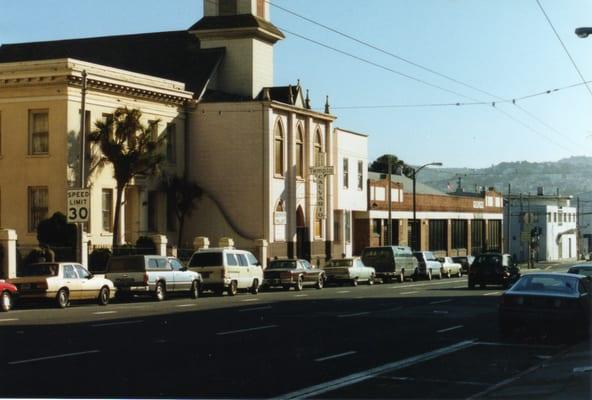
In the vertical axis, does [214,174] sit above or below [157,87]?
below

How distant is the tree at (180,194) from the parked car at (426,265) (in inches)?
608

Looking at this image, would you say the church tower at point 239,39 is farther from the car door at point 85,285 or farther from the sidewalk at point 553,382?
the sidewalk at point 553,382

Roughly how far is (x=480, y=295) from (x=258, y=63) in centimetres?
2605

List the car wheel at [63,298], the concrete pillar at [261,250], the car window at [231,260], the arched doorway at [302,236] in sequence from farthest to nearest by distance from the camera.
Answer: the arched doorway at [302,236]
the concrete pillar at [261,250]
the car window at [231,260]
the car wheel at [63,298]

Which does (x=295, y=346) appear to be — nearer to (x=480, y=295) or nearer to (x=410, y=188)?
(x=480, y=295)

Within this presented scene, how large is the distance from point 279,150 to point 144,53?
11451 millimetres

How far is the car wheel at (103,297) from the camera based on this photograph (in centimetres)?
3342

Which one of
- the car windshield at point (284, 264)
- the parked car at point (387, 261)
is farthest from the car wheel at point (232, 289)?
the parked car at point (387, 261)

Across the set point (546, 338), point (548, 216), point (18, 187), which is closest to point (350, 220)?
point (18, 187)

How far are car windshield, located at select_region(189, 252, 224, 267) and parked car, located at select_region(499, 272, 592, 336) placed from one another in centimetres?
1944

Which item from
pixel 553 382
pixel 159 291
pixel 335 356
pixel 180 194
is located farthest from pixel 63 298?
pixel 180 194

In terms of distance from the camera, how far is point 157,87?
52.0 m

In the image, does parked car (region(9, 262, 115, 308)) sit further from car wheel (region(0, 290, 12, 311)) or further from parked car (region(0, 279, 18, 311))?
car wheel (region(0, 290, 12, 311))

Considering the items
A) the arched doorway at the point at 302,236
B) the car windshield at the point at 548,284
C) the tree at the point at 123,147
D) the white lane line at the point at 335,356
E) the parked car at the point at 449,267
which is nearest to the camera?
the white lane line at the point at 335,356
